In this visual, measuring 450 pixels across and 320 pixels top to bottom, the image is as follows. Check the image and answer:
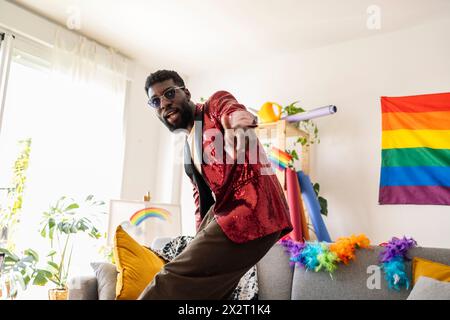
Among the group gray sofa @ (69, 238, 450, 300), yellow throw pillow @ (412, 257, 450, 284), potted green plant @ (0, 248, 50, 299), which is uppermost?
yellow throw pillow @ (412, 257, 450, 284)

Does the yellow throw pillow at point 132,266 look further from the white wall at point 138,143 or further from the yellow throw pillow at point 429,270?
the white wall at point 138,143

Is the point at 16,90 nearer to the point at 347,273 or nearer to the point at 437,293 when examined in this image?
the point at 347,273

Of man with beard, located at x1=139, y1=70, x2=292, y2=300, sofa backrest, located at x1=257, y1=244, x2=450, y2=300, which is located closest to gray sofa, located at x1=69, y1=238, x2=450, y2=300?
sofa backrest, located at x1=257, y1=244, x2=450, y2=300

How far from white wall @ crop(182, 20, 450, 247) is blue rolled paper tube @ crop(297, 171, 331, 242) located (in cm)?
37

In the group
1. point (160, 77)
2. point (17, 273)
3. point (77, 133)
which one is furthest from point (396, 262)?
point (77, 133)

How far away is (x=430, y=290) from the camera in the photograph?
4.91 ft

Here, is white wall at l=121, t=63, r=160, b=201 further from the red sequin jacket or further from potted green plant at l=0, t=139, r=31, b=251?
the red sequin jacket

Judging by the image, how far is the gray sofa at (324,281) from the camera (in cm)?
177

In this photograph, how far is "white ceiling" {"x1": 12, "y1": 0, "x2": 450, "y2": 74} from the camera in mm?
2748

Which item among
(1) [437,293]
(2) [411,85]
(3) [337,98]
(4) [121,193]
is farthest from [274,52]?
(1) [437,293]

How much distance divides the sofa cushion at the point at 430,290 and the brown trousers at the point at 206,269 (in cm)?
81

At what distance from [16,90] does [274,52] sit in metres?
2.25

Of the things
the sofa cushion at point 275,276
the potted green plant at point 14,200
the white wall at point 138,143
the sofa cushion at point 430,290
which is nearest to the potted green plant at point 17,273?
the potted green plant at point 14,200

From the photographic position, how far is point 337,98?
10.5 ft
